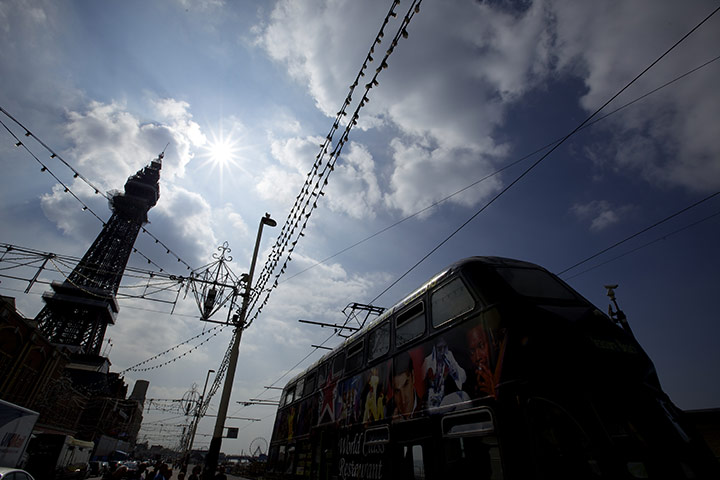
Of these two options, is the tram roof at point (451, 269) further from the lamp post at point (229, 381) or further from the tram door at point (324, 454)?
the lamp post at point (229, 381)

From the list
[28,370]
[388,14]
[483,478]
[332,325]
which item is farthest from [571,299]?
[28,370]

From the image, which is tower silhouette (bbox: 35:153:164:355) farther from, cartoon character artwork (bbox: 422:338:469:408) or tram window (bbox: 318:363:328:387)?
cartoon character artwork (bbox: 422:338:469:408)

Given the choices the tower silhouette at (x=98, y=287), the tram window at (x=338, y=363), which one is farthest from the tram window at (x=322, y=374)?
the tower silhouette at (x=98, y=287)

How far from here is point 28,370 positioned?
25.7m

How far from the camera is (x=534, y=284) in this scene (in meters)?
4.87

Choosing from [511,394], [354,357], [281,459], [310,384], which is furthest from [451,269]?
[281,459]

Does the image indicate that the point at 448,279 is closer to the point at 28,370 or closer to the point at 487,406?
the point at 487,406

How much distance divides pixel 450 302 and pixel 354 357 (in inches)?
140

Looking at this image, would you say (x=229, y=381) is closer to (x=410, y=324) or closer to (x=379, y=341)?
(x=379, y=341)

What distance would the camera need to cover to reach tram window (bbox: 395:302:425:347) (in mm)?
5535

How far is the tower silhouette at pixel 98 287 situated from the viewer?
65062 millimetres

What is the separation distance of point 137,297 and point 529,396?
38.7ft

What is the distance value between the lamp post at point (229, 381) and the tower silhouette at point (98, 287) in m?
58.6

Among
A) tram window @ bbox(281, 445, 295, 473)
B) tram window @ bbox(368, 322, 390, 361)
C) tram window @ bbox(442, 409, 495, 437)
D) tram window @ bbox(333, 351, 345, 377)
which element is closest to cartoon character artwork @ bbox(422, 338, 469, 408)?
tram window @ bbox(442, 409, 495, 437)
